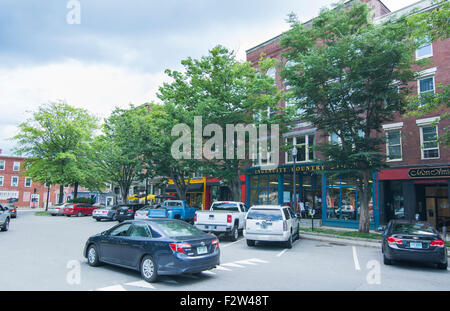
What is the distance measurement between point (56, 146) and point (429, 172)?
38.9 metres

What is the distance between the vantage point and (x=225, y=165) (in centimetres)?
2184

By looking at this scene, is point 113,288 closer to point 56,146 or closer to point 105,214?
point 105,214

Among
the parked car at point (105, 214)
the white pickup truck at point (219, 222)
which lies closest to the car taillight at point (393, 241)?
the white pickup truck at point (219, 222)

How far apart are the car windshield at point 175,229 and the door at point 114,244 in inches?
41.7

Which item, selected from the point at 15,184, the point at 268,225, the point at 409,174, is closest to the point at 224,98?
the point at 268,225

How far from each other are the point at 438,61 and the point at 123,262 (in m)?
21.4

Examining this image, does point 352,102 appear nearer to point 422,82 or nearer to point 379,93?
point 379,93

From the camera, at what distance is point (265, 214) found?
13.0 m

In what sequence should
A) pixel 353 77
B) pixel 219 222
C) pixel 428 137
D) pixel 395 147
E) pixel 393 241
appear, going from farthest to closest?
1. pixel 395 147
2. pixel 428 137
3. pixel 353 77
4. pixel 219 222
5. pixel 393 241

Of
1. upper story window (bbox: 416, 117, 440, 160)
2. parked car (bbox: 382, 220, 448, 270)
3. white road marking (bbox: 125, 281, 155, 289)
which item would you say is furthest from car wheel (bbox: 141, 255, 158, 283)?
upper story window (bbox: 416, 117, 440, 160)

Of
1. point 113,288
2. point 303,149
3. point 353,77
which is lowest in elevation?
point 113,288

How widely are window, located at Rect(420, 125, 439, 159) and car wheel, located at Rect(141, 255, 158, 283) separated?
18.2 meters

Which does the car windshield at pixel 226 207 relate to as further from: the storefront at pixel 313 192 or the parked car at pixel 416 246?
the parked car at pixel 416 246

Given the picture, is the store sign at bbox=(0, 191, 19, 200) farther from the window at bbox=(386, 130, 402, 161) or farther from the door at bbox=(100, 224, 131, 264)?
the window at bbox=(386, 130, 402, 161)
